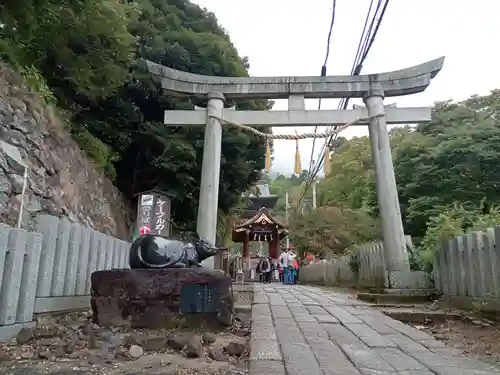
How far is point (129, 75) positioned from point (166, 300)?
764 cm

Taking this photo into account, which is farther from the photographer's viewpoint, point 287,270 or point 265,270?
point 265,270

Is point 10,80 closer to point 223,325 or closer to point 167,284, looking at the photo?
point 167,284

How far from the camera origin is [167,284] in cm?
386

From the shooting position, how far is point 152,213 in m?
9.00

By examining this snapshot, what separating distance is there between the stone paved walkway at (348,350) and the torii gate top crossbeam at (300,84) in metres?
5.78

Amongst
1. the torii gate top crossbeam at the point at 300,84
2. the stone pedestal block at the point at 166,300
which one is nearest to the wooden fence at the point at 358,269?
the torii gate top crossbeam at the point at 300,84

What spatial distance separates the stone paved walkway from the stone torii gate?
14.6 feet

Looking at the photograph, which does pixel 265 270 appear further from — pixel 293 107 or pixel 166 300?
pixel 166 300

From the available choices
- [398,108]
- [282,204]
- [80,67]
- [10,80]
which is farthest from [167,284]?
[282,204]

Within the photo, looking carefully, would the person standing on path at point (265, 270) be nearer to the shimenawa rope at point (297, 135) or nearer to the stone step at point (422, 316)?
the shimenawa rope at point (297, 135)

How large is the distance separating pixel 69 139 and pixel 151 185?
4299mm

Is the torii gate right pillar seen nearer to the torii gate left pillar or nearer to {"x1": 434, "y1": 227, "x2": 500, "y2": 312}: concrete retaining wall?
{"x1": 434, "y1": 227, "x2": 500, "y2": 312}: concrete retaining wall

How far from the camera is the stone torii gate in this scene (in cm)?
851

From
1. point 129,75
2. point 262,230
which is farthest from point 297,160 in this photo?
point 262,230
